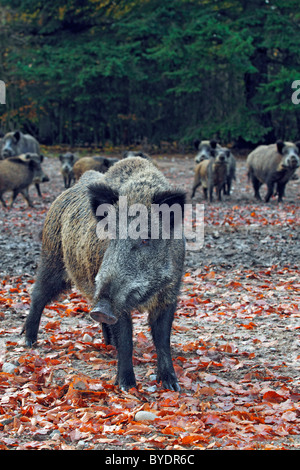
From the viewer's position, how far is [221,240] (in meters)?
8.85

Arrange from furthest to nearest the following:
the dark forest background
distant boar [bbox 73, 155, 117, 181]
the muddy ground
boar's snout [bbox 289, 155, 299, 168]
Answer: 1. the dark forest background
2. distant boar [bbox 73, 155, 117, 181]
3. boar's snout [bbox 289, 155, 299, 168]
4. the muddy ground

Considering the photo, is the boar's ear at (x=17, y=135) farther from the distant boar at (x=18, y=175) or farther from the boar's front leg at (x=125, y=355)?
the boar's front leg at (x=125, y=355)

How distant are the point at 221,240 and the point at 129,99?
688 inches

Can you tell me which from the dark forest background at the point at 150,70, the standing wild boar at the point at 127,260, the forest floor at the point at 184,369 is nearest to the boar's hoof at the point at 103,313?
the standing wild boar at the point at 127,260

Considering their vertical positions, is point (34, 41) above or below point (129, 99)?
above

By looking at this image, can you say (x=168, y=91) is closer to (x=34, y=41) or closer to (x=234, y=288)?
(x=34, y=41)

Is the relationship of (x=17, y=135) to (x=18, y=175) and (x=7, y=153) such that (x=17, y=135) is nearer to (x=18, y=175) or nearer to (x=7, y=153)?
(x=7, y=153)

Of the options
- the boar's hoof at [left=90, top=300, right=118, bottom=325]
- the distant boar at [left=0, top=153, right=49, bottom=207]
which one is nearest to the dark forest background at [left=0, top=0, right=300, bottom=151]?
the distant boar at [left=0, top=153, right=49, bottom=207]

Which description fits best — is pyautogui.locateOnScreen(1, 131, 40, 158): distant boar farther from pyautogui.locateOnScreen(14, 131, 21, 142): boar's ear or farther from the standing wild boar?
the standing wild boar

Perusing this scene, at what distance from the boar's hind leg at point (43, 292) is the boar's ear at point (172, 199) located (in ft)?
4.60

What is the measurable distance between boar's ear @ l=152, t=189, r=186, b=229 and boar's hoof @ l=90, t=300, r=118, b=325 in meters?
0.79

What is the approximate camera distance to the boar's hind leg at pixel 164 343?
378 cm

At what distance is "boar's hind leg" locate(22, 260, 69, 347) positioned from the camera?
473 cm
